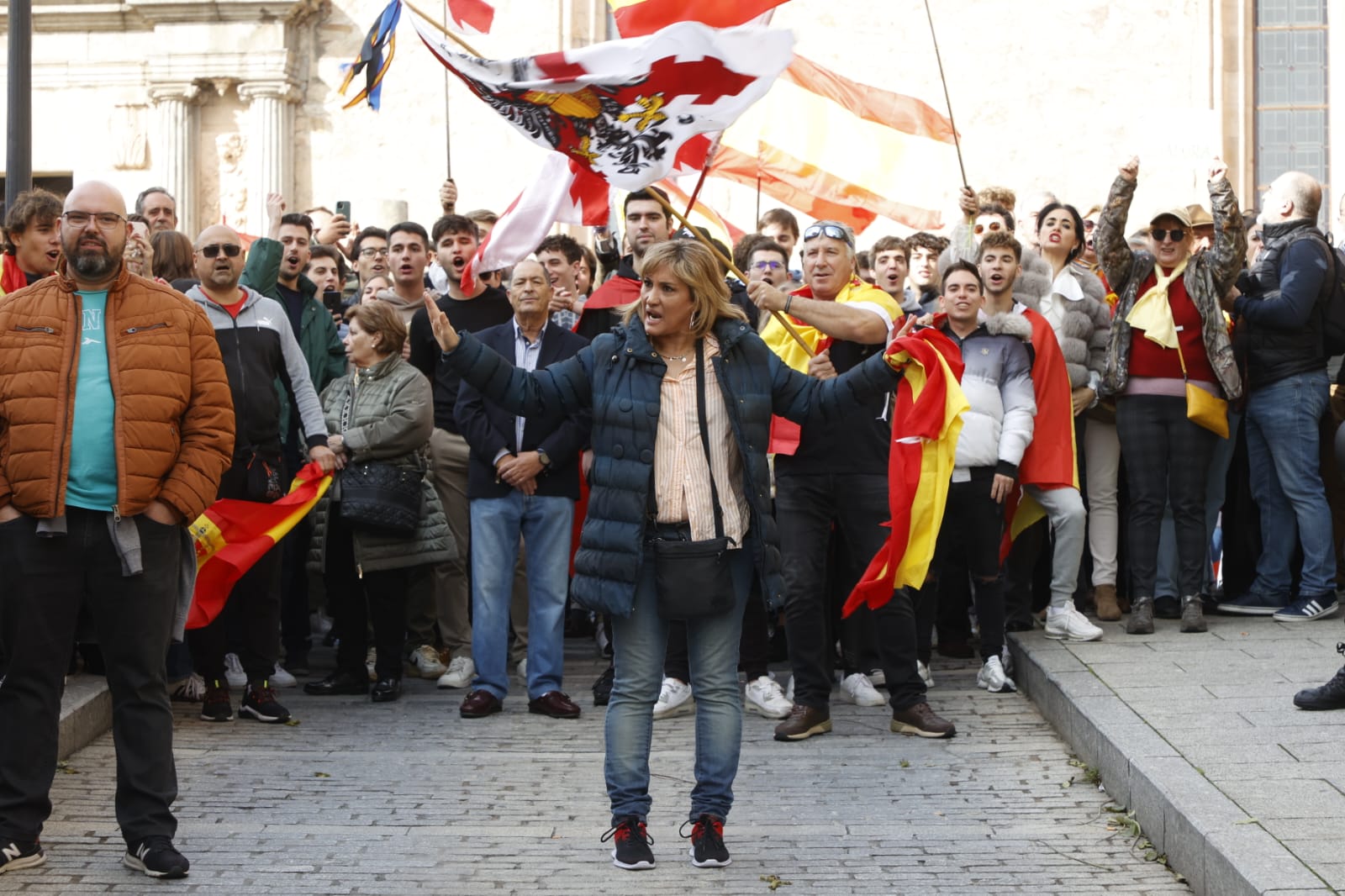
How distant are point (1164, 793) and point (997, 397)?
330 cm

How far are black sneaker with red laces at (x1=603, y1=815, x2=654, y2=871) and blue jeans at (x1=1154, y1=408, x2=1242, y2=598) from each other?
183 inches

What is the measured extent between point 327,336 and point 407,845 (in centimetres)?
432

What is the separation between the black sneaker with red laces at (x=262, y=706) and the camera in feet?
26.4

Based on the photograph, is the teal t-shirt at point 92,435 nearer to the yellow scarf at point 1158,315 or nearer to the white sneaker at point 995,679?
the white sneaker at point 995,679

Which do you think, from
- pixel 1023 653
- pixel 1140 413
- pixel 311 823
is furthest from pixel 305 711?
pixel 1140 413

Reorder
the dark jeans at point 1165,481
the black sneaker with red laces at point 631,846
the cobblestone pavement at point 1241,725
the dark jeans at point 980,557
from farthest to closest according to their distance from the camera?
the dark jeans at point 1165,481 → the dark jeans at point 980,557 → the black sneaker with red laces at point 631,846 → the cobblestone pavement at point 1241,725

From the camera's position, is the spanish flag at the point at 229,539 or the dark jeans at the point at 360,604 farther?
the dark jeans at the point at 360,604

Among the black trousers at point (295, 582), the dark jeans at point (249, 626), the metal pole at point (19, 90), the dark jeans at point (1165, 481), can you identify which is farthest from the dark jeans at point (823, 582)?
the metal pole at point (19, 90)

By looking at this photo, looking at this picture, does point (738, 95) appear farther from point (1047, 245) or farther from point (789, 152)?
point (789, 152)

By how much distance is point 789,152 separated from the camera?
484 inches

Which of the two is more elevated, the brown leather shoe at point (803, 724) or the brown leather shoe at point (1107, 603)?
the brown leather shoe at point (1107, 603)

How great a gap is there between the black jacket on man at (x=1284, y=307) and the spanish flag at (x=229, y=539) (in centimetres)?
528

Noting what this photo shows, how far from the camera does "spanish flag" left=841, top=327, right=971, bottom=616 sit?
6.88 metres

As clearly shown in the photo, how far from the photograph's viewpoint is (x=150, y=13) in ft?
64.4
